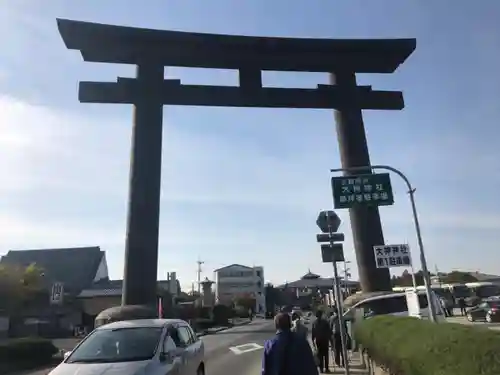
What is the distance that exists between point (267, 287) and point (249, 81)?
7938 centimetres

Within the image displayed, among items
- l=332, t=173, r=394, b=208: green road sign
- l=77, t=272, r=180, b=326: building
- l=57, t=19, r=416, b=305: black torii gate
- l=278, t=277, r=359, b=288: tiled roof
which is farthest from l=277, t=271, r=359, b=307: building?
A: l=332, t=173, r=394, b=208: green road sign

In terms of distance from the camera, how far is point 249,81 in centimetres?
2027

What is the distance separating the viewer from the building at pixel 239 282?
10581 centimetres

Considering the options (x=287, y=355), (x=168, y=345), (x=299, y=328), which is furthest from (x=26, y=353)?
(x=287, y=355)

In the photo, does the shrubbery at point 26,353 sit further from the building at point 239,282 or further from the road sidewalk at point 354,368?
the building at point 239,282

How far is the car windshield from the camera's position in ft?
21.4

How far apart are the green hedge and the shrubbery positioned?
14.4 m

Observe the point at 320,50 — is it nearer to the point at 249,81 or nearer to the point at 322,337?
the point at 249,81

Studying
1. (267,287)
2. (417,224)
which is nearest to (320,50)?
(417,224)

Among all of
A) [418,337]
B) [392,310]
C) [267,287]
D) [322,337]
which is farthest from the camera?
[267,287]

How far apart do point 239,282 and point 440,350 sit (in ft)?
352

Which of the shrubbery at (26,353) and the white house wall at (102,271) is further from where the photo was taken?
the white house wall at (102,271)

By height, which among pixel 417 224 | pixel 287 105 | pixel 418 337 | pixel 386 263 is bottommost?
pixel 418 337

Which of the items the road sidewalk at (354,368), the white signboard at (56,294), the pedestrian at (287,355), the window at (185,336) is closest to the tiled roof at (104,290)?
the white signboard at (56,294)
